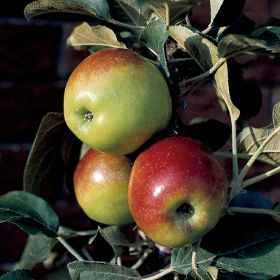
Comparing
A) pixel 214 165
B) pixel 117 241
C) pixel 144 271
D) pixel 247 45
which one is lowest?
pixel 144 271

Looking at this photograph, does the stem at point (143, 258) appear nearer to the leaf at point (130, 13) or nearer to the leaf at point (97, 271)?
the leaf at point (97, 271)

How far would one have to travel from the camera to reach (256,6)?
1170 mm

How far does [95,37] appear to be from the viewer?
0.68m

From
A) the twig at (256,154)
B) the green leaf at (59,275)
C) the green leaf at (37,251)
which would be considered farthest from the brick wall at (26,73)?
the twig at (256,154)

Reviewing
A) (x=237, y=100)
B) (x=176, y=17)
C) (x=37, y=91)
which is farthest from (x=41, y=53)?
(x=176, y=17)

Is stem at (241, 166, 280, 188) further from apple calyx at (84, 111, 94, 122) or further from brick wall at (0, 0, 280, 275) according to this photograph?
brick wall at (0, 0, 280, 275)

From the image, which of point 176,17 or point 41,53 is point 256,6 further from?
point 176,17

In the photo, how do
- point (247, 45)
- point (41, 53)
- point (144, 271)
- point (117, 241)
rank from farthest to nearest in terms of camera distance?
1. point (41, 53)
2. point (144, 271)
3. point (117, 241)
4. point (247, 45)

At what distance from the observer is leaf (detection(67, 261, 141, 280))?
24.0 inches

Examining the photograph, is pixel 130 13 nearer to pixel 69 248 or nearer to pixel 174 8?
pixel 174 8

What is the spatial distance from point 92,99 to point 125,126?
44 mm

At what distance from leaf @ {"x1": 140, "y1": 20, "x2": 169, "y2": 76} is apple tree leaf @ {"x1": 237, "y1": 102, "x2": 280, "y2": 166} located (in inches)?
5.6

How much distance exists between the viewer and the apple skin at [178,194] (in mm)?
575

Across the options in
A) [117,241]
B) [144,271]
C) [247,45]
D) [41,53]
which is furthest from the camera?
[41,53]
